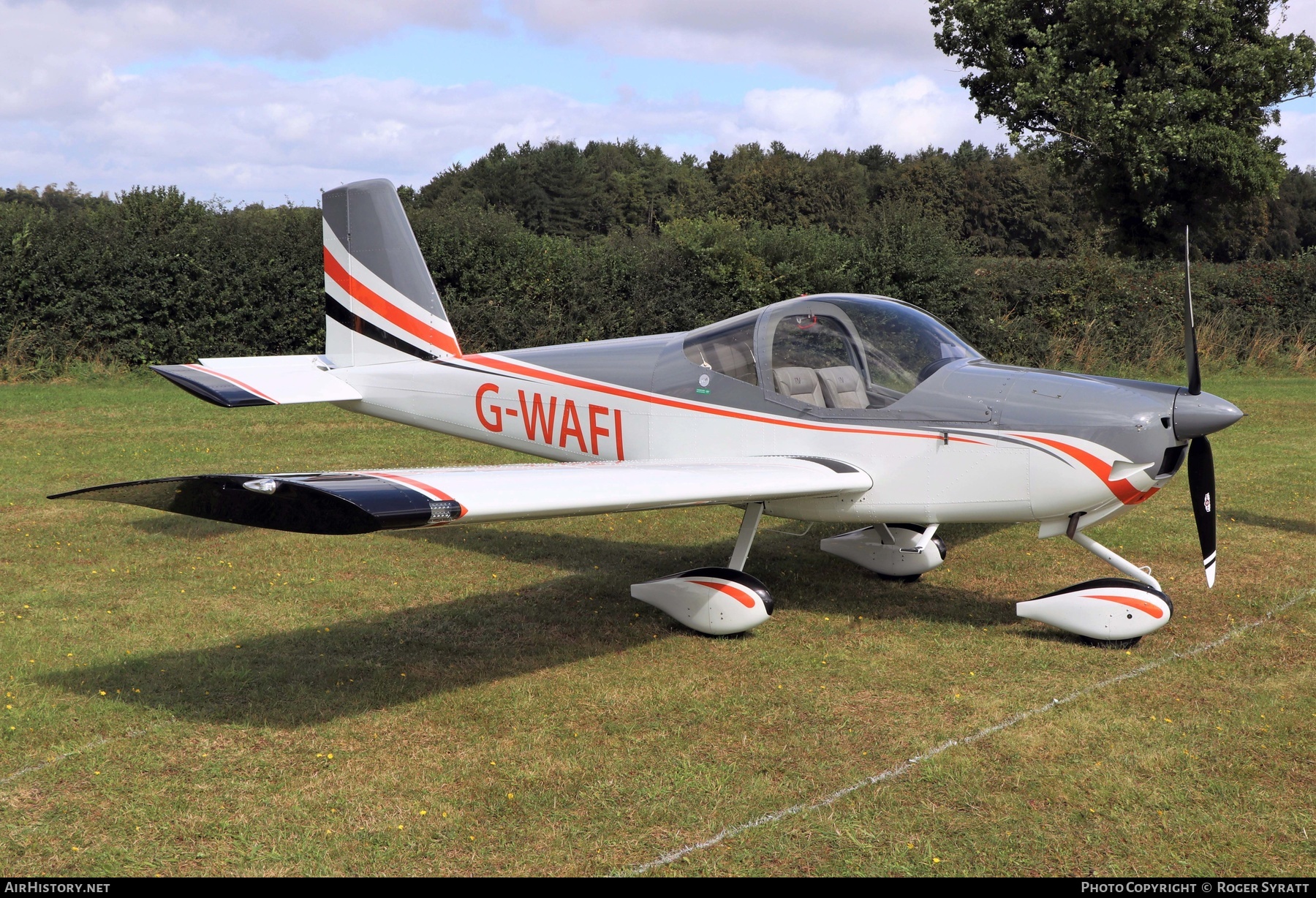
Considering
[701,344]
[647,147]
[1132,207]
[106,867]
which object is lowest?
[106,867]

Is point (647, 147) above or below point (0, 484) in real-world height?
above

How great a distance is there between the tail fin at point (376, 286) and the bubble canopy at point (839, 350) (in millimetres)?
2794

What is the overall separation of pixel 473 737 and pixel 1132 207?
27508mm

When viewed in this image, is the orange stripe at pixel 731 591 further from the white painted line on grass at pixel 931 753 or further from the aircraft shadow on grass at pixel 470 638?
the white painted line on grass at pixel 931 753

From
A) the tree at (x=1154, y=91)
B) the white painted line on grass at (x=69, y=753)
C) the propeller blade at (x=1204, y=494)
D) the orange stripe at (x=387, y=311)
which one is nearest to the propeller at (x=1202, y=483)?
the propeller blade at (x=1204, y=494)

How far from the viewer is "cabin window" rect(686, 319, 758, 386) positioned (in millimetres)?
6674

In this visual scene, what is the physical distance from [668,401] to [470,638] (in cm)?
198

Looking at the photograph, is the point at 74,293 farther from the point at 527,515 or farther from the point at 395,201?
the point at 527,515

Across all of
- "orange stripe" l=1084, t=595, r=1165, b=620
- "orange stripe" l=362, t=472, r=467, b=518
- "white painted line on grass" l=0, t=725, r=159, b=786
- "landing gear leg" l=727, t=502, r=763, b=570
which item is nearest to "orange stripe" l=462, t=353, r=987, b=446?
"landing gear leg" l=727, t=502, r=763, b=570

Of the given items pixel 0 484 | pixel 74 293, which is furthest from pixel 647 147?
pixel 0 484

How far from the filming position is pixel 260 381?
7.89 meters

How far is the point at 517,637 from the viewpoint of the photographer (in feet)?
20.2

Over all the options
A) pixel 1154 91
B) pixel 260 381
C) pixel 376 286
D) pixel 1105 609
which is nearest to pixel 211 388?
pixel 260 381

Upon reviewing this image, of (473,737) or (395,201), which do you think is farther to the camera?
(395,201)
